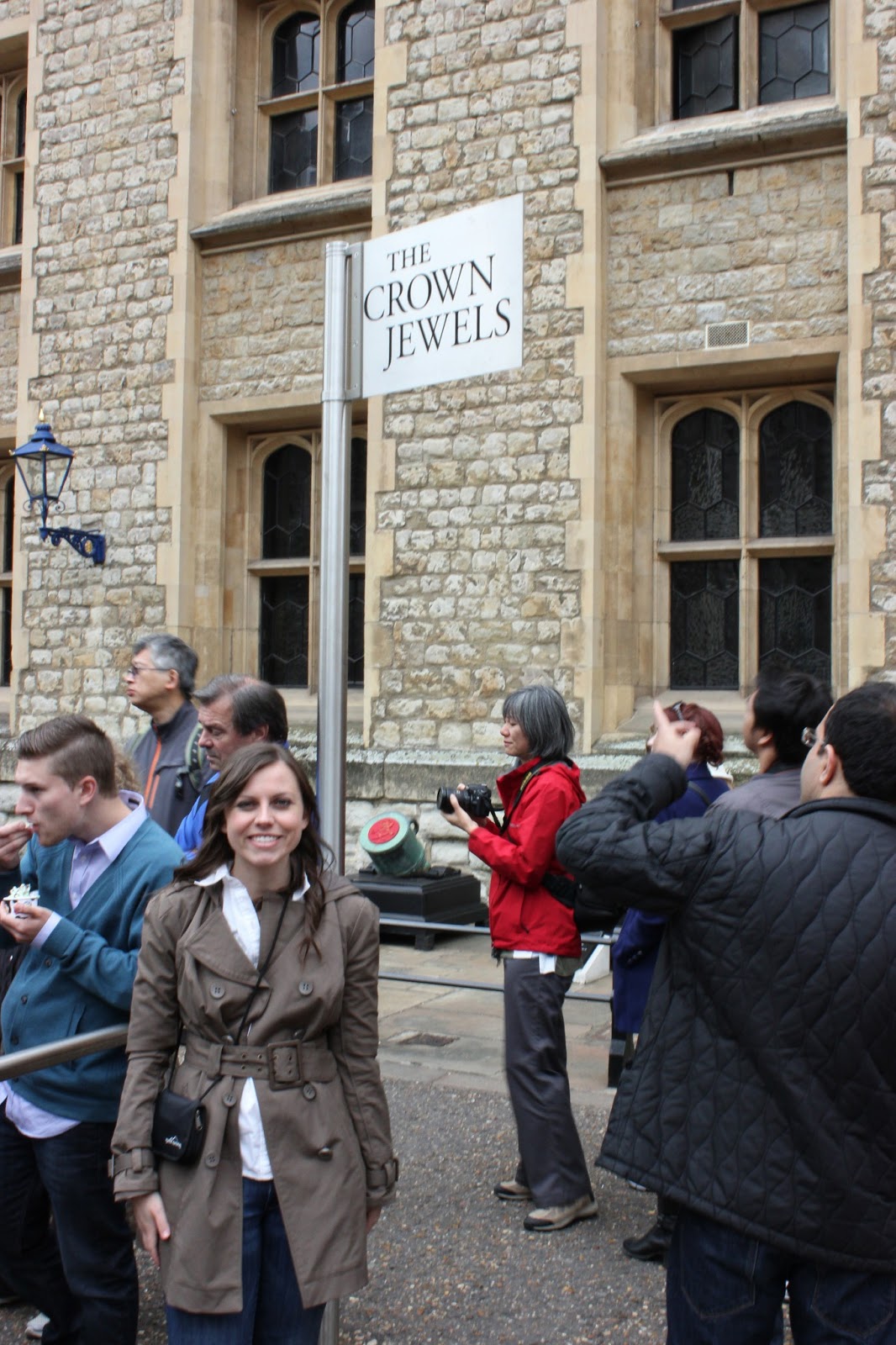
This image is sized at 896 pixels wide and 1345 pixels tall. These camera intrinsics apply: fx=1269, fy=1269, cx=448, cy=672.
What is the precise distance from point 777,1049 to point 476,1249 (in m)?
1.94

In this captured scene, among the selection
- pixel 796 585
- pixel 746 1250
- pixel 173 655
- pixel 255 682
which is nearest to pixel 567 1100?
pixel 255 682

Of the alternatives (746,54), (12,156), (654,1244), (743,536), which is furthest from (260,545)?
(654,1244)

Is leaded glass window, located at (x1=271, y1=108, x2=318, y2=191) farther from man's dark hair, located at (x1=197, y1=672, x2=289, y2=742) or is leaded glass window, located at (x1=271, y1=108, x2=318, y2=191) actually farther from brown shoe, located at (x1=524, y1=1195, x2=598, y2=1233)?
brown shoe, located at (x1=524, y1=1195, x2=598, y2=1233)

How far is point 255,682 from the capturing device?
3727 millimetres

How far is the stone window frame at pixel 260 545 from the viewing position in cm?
966

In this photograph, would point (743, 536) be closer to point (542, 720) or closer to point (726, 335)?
point (726, 335)

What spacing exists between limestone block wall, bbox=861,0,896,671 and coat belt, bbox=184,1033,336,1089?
5706 millimetres

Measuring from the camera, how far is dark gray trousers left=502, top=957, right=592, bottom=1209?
3797 millimetres

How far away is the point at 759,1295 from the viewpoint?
6.73 ft

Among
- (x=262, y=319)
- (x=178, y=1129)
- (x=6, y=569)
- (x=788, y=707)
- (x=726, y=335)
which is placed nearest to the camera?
(x=178, y=1129)

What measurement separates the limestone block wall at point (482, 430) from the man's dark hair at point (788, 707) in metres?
4.91

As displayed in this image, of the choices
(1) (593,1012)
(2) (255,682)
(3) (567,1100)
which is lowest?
(1) (593,1012)

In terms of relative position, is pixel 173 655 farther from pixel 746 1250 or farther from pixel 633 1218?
pixel 746 1250

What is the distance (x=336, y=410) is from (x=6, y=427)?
345 inches
